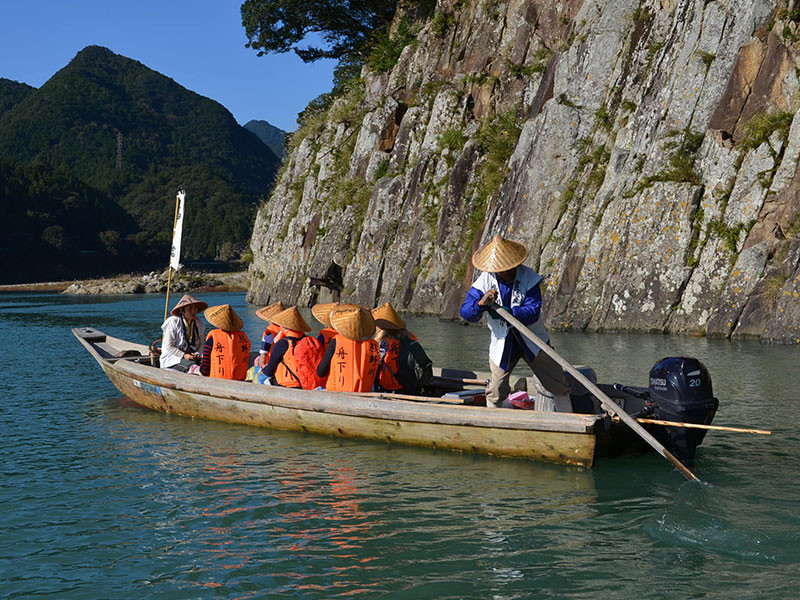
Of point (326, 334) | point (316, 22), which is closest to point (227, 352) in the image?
point (326, 334)

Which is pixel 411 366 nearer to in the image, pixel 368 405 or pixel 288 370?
pixel 368 405

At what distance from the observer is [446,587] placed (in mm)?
5523

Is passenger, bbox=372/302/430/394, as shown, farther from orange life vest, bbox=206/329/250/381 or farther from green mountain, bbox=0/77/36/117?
green mountain, bbox=0/77/36/117

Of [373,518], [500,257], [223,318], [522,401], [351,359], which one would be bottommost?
[373,518]

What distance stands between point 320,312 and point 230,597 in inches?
219

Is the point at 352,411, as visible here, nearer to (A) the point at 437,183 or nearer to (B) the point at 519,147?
(B) the point at 519,147

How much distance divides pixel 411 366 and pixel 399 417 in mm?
1190

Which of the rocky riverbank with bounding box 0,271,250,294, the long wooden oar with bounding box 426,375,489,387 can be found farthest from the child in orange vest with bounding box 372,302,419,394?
the rocky riverbank with bounding box 0,271,250,294

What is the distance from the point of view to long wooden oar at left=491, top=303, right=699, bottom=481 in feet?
24.4

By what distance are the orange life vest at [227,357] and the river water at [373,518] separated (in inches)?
32.5

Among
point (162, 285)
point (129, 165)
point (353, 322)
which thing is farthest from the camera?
point (129, 165)

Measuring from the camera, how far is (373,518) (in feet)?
23.1

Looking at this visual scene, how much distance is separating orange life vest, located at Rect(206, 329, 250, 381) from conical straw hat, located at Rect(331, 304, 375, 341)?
2732mm

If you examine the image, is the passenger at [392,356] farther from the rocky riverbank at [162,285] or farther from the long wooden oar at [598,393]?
the rocky riverbank at [162,285]
